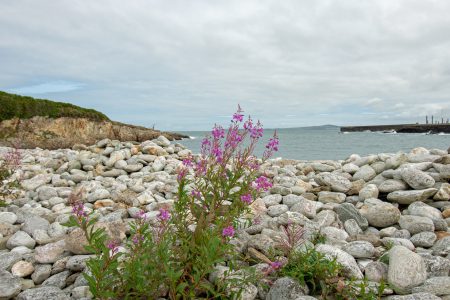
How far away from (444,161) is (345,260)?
4.81 metres

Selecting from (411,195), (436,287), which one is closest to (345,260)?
(436,287)

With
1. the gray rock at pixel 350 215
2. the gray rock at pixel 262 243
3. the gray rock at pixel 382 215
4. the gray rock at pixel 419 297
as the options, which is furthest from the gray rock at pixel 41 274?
the gray rock at pixel 382 215

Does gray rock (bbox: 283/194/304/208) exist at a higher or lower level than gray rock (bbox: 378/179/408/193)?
lower

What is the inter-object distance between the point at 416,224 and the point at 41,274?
16.1 ft

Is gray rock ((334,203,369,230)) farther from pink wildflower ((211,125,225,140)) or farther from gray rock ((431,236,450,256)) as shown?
pink wildflower ((211,125,225,140))

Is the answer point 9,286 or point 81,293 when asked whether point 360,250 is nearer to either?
point 81,293

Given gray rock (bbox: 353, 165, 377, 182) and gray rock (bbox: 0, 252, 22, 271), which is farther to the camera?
gray rock (bbox: 353, 165, 377, 182)

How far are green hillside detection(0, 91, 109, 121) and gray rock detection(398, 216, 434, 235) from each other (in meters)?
16.5

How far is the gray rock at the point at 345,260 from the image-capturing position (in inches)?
149

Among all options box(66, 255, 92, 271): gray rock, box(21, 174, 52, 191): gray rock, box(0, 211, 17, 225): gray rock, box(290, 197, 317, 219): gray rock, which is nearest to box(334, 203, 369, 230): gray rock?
box(290, 197, 317, 219): gray rock

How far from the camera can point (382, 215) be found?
567 cm

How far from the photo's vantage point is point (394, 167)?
26.1 ft

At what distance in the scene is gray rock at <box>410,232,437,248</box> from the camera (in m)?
4.93

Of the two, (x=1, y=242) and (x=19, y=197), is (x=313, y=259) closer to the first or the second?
(x=1, y=242)
